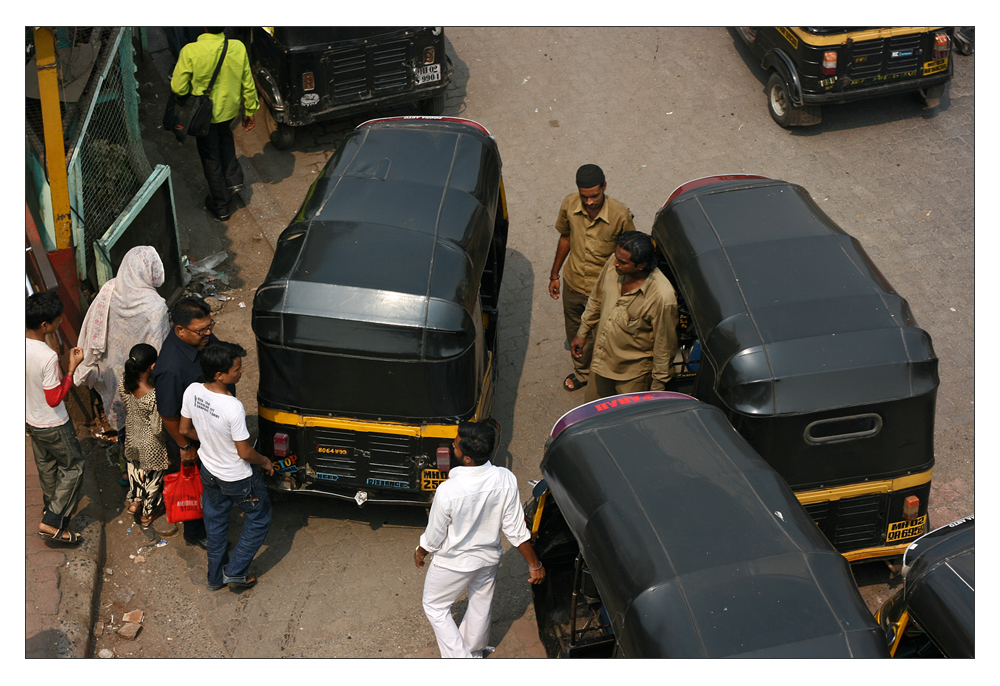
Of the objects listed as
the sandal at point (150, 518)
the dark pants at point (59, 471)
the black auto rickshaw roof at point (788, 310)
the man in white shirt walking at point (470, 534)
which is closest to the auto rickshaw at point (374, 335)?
the man in white shirt walking at point (470, 534)

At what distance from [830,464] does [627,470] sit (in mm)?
1539

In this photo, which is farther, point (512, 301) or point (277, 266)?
point (512, 301)

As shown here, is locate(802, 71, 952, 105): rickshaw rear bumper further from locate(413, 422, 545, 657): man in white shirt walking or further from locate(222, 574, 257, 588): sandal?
locate(222, 574, 257, 588): sandal

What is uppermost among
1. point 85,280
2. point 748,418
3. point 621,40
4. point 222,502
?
point 621,40

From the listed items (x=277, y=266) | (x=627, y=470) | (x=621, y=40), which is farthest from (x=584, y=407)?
(x=621, y=40)

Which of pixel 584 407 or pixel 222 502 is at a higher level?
pixel 584 407

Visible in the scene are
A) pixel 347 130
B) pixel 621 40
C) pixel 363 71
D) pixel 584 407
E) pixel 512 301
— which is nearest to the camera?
pixel 584 407

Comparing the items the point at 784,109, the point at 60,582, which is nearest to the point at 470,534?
the point at 60,582

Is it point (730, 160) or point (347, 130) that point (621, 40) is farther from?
point (347, 130)

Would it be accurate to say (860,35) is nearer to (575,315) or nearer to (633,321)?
(575,315)

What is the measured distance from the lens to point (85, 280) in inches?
275

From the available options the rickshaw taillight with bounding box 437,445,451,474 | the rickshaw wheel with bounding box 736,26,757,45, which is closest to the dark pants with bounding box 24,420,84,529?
the rickshaw taillight with bounding box 437,445,451,474

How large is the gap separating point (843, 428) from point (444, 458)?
2.38m

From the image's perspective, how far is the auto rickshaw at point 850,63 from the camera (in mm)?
9711
